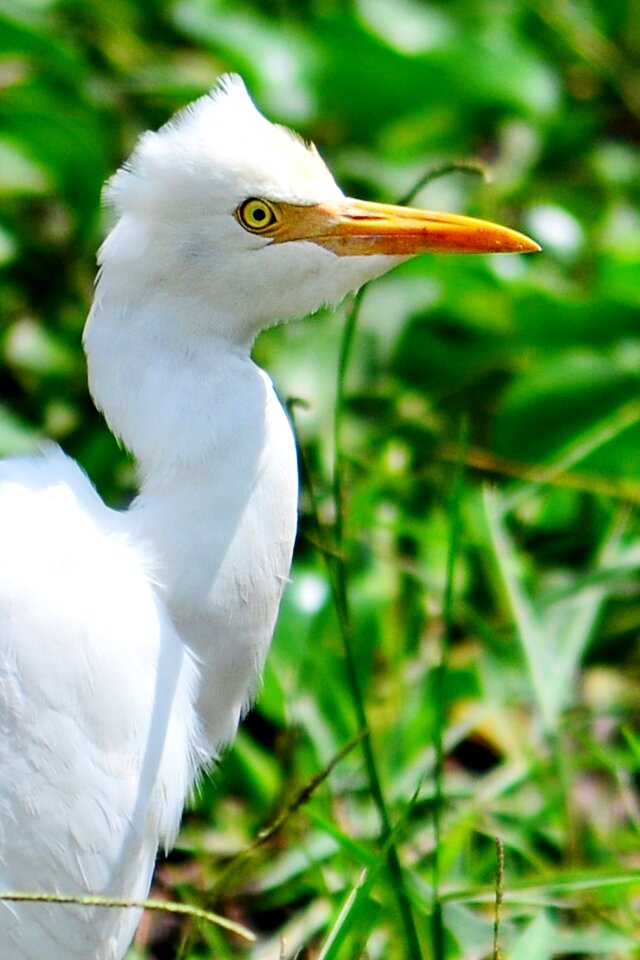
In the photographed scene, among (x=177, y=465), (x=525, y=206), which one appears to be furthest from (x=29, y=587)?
(x=525, y=206)

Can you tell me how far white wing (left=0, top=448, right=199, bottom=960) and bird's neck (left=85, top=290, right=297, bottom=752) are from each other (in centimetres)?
4

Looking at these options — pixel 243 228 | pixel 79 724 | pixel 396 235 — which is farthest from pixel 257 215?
pixel 79 724

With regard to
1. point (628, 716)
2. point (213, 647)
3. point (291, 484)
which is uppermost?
point (291, 484)

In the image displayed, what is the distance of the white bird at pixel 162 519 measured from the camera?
6.35 feet

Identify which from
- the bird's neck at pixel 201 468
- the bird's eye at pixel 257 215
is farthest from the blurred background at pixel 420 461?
the bird's eye at pixel 257 215

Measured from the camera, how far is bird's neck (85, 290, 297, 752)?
2.00 meters

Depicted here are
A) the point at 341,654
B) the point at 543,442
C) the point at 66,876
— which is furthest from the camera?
the point at 543,442

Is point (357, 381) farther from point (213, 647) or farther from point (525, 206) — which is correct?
point (213, 647)

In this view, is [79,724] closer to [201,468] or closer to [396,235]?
[201,468]

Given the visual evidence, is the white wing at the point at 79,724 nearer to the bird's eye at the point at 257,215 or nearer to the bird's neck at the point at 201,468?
the bird's neck at the point at 201,468

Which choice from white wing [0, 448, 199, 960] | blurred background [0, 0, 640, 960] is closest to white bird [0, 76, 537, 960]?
white wing [0, 448, 199, 960]

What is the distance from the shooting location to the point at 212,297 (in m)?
2.02

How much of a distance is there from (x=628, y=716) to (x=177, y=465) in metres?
1.34

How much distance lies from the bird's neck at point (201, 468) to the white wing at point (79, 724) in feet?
0.14
